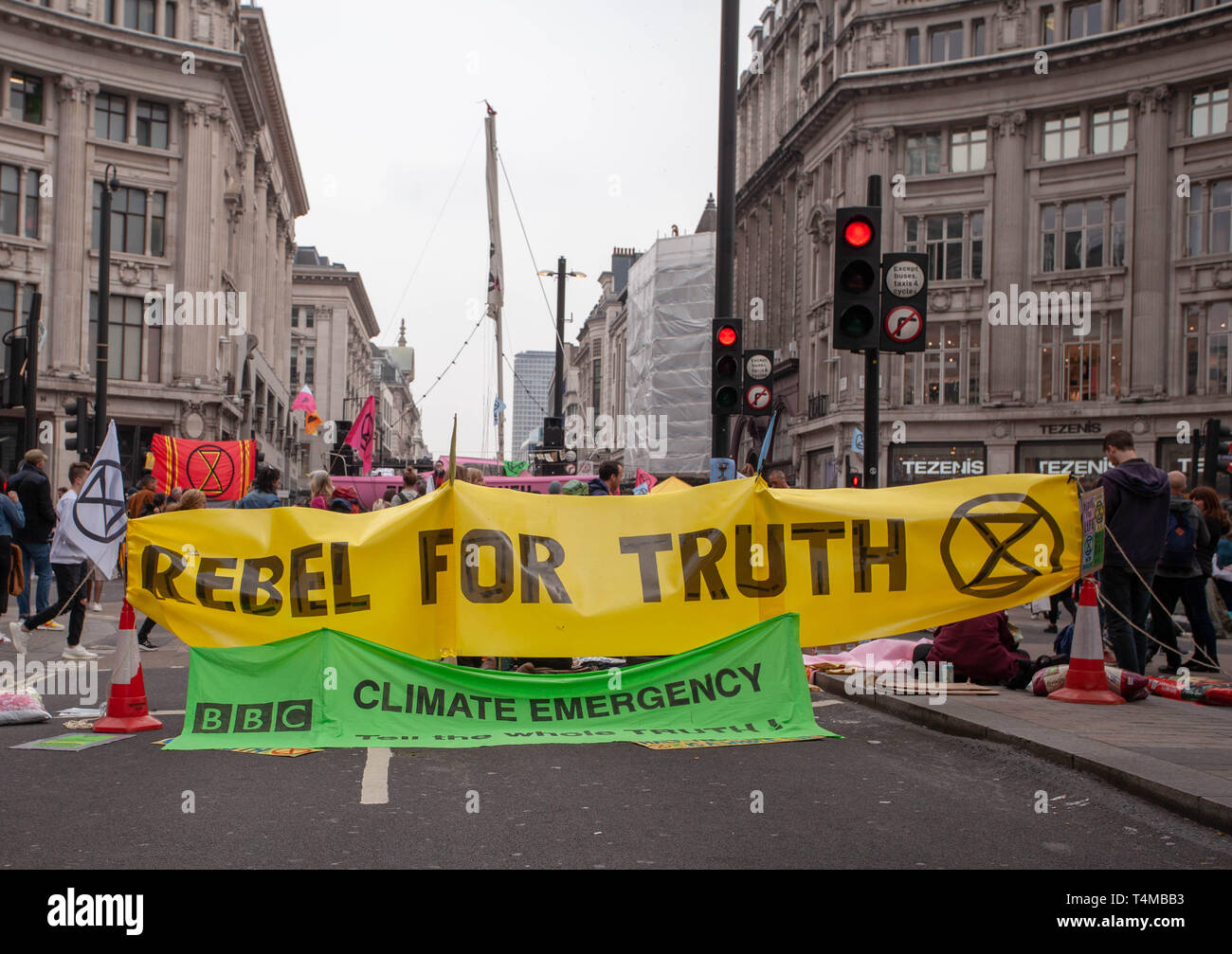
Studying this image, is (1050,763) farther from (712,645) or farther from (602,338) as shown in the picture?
(602,338)

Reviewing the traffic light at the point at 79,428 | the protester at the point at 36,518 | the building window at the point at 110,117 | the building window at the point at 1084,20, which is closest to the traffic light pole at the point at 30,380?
the traffic light at the point at 79,428

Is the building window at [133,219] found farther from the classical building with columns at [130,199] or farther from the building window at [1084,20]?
the building window at [1084,20]

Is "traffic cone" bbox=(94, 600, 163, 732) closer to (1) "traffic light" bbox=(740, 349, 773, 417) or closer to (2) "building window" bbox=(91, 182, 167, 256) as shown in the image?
(1) "traffic light" bbox=(740, 349, 773, 417)

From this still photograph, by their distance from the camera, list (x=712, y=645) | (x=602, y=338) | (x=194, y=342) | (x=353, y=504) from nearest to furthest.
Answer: (x=712, y=645), (x=353, y=504), (x=194, y=342), (x=602, y=338)

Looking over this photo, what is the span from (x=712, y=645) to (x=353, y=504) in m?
6.98

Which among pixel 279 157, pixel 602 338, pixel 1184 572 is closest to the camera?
pixel 1184 572

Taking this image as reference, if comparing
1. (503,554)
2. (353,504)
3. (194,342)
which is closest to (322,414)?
(194,342)

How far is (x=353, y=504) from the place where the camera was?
1370 cm

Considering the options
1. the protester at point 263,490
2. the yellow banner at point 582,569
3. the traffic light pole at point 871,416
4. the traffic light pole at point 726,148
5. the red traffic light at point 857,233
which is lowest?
the yellow banner at point 582,569

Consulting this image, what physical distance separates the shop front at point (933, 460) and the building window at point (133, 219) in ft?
87.0

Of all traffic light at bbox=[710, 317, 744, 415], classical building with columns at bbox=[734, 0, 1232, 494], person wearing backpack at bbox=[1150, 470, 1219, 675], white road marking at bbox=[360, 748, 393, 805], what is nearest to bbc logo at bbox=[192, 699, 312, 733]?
white road marking at bbox=[360, 748, 393, 805]

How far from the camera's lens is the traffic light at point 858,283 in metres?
10.4

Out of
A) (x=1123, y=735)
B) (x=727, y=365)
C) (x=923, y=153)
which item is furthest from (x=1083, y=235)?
(x=1123, y=735)
